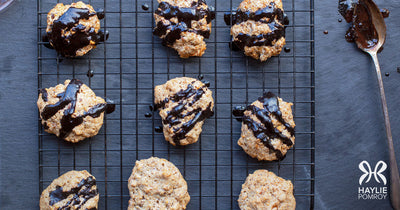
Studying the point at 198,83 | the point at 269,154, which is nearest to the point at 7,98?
the point at 198,83

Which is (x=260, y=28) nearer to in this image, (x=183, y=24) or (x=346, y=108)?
(x=183, y=24)

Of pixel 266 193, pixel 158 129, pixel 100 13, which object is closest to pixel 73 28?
pixel 100 13

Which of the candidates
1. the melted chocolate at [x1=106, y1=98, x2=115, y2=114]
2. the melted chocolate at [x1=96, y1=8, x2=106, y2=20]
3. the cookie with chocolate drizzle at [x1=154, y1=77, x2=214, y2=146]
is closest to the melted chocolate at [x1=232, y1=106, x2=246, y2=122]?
the cookie with chocolate drizzle at [x1=154, y1=77, x2=214, y2=146]

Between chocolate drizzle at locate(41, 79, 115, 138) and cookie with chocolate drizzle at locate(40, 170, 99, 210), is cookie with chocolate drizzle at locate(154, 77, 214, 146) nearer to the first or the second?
chocolate drizzle at locate(41, 79, 115, 138)

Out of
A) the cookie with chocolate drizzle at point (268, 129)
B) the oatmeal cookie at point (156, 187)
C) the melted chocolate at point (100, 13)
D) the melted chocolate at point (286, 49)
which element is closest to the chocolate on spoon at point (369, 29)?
the melted chocolate at point (286, 49)

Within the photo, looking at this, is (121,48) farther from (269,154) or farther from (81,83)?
(269,154)
